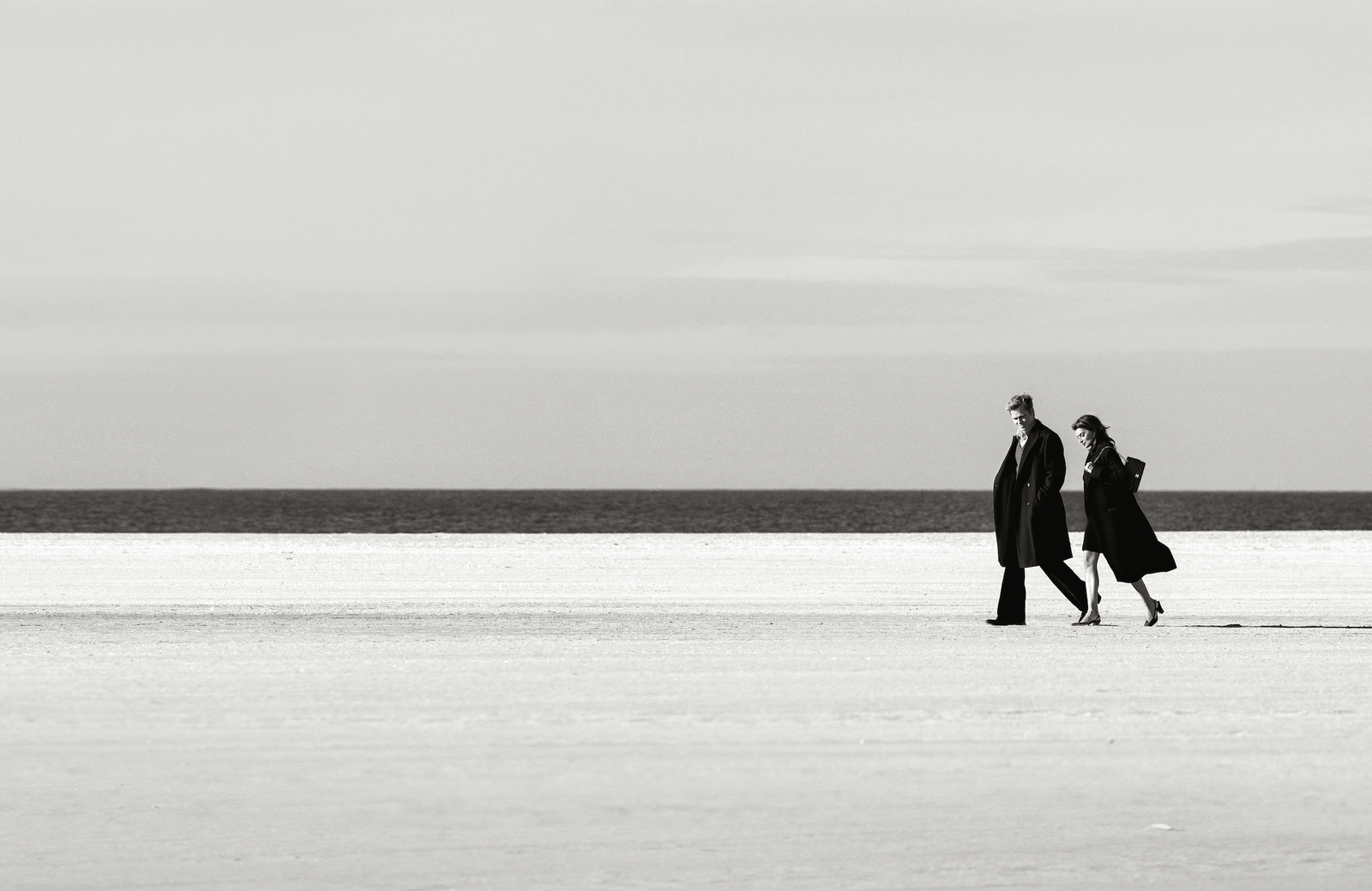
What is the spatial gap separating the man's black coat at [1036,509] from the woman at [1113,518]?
0.95 ft

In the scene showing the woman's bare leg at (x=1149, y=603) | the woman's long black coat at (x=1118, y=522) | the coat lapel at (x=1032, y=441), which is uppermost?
the coat lapel at (x=1032, y=441)

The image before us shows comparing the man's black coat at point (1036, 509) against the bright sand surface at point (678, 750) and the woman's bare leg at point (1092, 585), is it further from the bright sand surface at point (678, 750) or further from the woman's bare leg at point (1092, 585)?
the bright sand surface at point (678, 750)

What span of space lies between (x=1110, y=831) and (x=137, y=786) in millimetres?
Result: 3339

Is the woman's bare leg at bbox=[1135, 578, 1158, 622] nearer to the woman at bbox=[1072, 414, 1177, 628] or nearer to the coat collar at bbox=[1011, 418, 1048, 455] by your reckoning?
the woman at bbox=[1072, 414, 1177, 628]

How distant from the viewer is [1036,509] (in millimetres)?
12430

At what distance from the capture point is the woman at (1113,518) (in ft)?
41.5

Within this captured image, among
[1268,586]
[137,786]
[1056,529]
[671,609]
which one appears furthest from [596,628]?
[1268,586]

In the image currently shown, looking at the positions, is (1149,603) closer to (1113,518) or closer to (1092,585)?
(1092,585)

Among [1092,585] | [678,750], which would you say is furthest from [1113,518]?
[678,750]

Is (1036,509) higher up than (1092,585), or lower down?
higher up

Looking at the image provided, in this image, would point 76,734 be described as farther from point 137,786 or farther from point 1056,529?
point 1056,529

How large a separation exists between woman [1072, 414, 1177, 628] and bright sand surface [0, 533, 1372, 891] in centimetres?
48

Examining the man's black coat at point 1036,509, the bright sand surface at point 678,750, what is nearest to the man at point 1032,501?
the man's black coat at point 1036,509

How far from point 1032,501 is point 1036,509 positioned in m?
0.06
